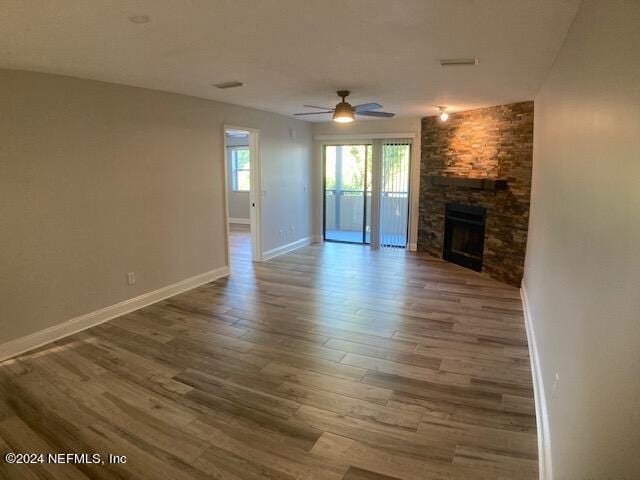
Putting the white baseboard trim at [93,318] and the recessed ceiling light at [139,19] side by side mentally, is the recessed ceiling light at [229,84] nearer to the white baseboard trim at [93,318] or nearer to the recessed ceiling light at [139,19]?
the recessed ceiling light at [139,19]

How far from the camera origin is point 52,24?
2.33m

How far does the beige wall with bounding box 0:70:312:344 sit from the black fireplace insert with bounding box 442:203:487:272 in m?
3.71

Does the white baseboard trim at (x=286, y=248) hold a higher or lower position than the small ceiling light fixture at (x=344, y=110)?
lower

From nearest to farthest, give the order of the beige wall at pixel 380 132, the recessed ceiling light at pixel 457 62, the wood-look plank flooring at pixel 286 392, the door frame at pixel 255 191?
the wood-look plank flooring at pixel 286 392, the recessed ceiling light at pixel 457 62, the door frame at pixel 255 191, the beige wall at pixel 380 132

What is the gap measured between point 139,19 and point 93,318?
9.84 feet

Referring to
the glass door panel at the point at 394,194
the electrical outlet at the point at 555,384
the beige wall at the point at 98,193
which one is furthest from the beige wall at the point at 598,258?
the glass door panel at the point at 394,194

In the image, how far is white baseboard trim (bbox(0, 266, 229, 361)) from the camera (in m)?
3.46

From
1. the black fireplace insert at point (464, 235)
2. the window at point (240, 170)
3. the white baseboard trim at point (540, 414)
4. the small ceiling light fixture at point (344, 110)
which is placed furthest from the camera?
the window at point (240, 170)

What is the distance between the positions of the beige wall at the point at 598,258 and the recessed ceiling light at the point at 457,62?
739mm

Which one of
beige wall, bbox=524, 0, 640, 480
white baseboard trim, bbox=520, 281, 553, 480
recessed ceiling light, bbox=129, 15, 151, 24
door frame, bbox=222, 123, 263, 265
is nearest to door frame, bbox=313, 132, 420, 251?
door frame, bbox=222, 123, 263, 265

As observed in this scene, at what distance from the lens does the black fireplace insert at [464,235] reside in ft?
20.0

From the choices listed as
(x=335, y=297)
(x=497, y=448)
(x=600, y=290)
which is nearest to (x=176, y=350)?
(x=335, y=297)

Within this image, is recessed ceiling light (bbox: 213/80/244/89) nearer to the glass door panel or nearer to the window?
the glass door panel

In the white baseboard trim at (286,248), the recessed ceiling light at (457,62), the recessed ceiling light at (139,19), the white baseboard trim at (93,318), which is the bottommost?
the white baseboard trim at (93,318)
